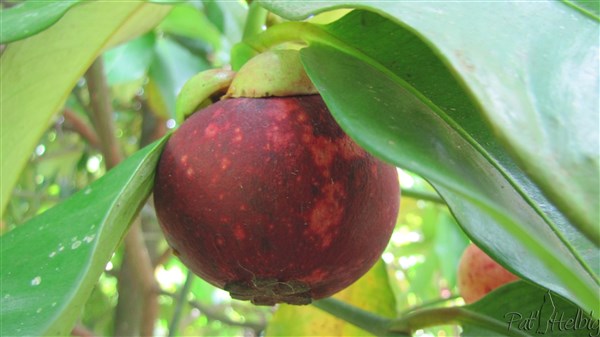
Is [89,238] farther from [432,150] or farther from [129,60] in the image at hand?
[129,60]

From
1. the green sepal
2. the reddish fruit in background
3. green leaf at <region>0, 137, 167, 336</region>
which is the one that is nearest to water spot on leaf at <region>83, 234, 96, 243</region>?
green leaf at <region>0, 137, 167, 336</region>

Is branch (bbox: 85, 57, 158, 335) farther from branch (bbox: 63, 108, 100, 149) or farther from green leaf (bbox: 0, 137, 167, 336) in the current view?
green leaf (bbox: 0, 137, 167, 336)

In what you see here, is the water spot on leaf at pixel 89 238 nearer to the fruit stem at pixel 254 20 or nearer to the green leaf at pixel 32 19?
the green leaf at pixel 32 19

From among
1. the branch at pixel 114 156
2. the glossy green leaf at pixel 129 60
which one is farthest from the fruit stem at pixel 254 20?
the glossy green leaf at pixel 129 60

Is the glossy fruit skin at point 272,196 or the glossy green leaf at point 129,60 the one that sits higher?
the glossy fruit skin at point 272,196

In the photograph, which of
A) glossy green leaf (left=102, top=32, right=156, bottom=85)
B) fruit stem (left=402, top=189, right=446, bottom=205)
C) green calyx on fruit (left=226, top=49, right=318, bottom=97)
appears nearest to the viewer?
green calyx on fruit (left=226, top=49, right=318, bottom=97)

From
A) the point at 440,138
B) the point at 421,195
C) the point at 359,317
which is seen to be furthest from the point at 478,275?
the point at 440,138

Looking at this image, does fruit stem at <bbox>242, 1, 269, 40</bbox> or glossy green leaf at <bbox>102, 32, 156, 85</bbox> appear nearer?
fruit stem at <bbox>242, 1, 269, 40</bbox>
